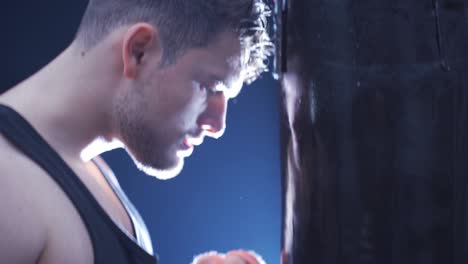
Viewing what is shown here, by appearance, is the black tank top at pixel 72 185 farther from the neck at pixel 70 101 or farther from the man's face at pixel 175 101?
the man's face at pixel 175 101

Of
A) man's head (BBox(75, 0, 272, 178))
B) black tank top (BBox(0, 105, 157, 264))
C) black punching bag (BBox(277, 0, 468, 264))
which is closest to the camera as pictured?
black punching bag (BBox(277, 0, 468, 264))

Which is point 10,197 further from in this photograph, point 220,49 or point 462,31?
point 462,31

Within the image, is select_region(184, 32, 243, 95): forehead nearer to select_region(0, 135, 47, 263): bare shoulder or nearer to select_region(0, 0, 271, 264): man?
select_region(0, 0, 271, 264): man

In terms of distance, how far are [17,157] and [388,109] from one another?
1.61 feet

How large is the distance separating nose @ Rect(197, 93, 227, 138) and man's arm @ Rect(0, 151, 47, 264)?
334 mm

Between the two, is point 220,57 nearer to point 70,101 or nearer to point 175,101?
point 175,101

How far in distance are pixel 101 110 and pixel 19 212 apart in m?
0.24

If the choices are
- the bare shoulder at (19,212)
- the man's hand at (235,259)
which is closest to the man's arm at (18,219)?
the bare shoulder at (19,212)

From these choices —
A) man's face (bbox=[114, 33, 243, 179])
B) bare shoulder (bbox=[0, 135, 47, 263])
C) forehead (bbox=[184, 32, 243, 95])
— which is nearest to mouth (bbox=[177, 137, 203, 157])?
man's face (bbox=[114, 33, 243, 179])

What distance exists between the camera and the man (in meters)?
0.77

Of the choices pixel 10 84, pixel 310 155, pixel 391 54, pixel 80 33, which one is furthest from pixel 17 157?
pixel 10 84

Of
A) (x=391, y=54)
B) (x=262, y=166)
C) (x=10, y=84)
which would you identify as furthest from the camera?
(x=262, y=166)

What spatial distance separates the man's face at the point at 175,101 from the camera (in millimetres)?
886

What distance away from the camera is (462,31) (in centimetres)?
65
